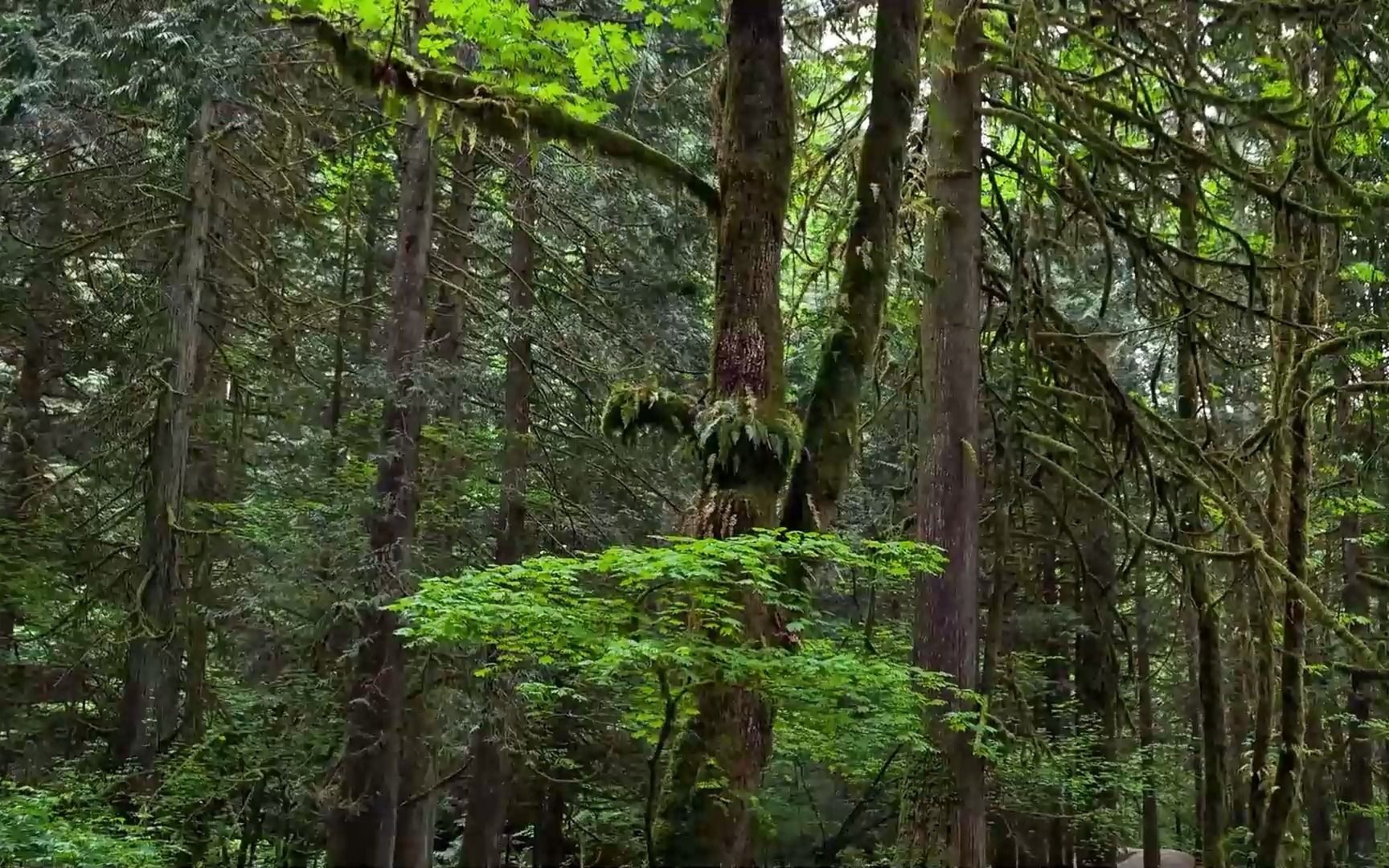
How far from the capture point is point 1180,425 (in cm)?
927

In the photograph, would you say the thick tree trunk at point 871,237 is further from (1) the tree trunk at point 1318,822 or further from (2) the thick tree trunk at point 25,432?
(1) the tree trunk at point 1318,822

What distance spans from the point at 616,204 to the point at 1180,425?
24.1 feet

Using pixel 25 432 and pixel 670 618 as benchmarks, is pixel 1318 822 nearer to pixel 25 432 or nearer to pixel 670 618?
pixel 670 618

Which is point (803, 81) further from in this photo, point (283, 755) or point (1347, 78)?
point (283, 755)

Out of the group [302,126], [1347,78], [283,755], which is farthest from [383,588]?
[1347,78]

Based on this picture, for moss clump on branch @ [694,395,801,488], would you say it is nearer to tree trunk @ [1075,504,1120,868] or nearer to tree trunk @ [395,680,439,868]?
tree trunk @ [1075,504,1120,868]

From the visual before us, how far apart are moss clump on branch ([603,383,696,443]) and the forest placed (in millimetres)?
31

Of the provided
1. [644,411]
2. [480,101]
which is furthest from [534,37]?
[644,411]

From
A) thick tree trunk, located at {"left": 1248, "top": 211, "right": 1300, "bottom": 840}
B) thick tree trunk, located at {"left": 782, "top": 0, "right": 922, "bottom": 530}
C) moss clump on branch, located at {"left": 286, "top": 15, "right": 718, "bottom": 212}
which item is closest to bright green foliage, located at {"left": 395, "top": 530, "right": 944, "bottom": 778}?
thick tree trunk, located at {"left": 782, "top": 0, "right": 922, "bottom": 530}

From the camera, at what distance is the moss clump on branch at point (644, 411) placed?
4.91 meters

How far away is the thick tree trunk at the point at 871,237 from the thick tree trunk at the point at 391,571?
5719 mm

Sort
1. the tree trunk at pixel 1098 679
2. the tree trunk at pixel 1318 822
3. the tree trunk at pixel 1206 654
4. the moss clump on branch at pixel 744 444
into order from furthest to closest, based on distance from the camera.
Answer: the tree trunk at pixel 1318 822
the tree trunk at pixel 1098 679
the tree trunk at pixel 1206 654
the moss clump on branch at pixel 744 444

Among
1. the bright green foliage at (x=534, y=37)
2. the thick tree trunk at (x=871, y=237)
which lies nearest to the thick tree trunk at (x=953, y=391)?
the thick tree trunk at (x=871, y=237)

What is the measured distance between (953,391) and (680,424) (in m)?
3.26
